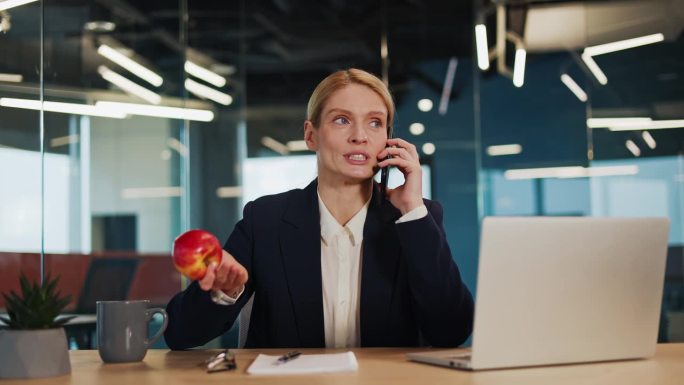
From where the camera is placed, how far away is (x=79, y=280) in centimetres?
483

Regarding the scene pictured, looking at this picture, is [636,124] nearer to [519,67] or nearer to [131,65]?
[519,67]

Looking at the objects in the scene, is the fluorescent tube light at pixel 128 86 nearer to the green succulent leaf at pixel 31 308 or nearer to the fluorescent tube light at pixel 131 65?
the fluorescent tube light at pixel 131 65

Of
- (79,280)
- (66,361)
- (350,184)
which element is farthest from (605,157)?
(66,361)

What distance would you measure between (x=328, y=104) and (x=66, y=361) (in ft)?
3.44

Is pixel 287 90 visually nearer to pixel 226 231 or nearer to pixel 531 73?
pixel 226 231

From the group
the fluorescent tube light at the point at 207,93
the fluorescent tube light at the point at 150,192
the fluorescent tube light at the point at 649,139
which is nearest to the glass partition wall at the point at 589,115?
the fluorescent tube light at the point at 649,139

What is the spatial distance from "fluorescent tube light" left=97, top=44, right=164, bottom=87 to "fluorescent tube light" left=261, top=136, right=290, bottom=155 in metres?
1.26

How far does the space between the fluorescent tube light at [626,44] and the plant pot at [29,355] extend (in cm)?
520

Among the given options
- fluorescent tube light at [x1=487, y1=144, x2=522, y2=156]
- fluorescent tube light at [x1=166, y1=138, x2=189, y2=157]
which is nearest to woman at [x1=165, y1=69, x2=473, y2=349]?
fluorescent tube light at [x1=166, y1=138, x2=189, y2=157]

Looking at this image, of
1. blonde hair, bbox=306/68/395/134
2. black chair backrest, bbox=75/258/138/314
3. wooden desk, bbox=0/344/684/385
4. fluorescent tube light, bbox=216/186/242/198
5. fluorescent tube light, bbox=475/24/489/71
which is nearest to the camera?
wooden desk, bbox=0/344/684/385

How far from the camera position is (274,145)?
659cm

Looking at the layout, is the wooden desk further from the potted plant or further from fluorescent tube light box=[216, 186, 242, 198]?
fluorescent tube light box=[216, 186, 242, 198]

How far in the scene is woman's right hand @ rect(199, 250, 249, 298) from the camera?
170cm

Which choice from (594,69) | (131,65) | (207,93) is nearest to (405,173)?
(131,65)
